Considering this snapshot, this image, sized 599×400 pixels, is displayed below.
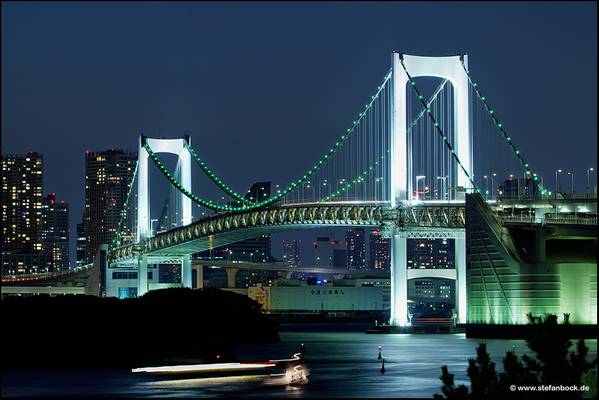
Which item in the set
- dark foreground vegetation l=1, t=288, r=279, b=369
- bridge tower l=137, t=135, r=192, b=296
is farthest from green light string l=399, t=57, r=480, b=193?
bridge tower l=137, t=135, r=192, b=296

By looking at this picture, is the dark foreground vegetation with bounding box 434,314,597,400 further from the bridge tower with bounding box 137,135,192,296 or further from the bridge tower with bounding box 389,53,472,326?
the bridge tower with bounding box 137,135,192,296

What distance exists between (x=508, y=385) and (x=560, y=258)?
38.5 metres

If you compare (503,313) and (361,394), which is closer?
(361,394)

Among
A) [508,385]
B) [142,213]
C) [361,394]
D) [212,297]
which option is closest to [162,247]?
[142,213]

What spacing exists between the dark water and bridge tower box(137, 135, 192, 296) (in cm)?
3913

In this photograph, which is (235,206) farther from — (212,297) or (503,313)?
(503,313)

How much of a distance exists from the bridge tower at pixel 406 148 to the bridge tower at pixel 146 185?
92.7ft

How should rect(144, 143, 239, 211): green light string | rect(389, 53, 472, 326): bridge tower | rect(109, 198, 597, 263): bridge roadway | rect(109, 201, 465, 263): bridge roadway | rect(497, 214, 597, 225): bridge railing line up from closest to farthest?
rect(497, 214, 597, 225): bridge railing
rect(109, 198, 597, 263): bridge roadway
rect(389, 53, 472, 326): bridge tower
rect(109, 201, 465, 263): bridge roadway
rect(144, 143, 239, 211): green light string

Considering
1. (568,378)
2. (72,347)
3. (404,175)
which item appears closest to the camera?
(568,378)

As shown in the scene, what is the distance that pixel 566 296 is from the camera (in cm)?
5975

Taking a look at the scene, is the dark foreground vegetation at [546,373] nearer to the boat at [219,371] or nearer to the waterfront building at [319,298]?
the boat at [219,371]

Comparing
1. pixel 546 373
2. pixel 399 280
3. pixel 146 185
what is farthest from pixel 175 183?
pixel 546 373

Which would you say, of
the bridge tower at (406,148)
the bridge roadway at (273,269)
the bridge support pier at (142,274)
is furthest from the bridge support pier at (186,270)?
the bridge roadway at (273,269)

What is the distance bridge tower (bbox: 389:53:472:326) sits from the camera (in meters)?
68.9
